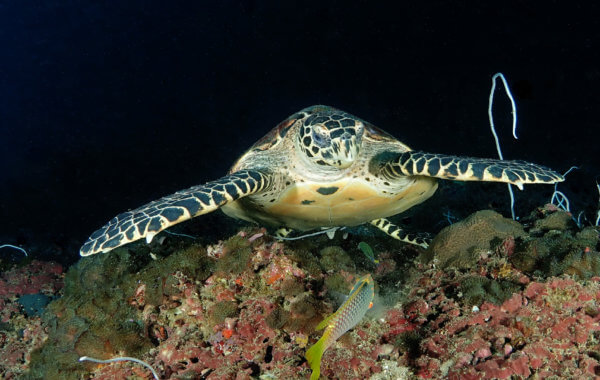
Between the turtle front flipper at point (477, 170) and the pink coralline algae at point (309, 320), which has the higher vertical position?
the turtle front flipper at point (477, 170)

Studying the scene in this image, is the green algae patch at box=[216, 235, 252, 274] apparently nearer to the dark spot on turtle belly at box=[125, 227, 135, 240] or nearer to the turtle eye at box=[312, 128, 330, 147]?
the dark spot on turtle belly at box=[125, 227, 135, 240]

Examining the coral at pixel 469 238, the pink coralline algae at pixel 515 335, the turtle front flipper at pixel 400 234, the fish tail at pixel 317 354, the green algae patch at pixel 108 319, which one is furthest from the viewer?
the turtle front flipper at pixel 400 234

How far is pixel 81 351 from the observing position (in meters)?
2.39

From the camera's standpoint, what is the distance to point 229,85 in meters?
35.1

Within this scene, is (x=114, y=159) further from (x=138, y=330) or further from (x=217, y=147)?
(x=138, y=330)

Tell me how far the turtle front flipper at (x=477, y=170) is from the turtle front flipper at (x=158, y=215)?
1.93m

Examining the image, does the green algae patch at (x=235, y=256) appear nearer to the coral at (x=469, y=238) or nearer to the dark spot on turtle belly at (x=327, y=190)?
the coral at (x=469, y=238)

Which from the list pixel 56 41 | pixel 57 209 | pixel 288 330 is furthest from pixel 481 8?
pixel 56 41

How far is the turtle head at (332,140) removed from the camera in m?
3.67

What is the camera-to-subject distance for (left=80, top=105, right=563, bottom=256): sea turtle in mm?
3039

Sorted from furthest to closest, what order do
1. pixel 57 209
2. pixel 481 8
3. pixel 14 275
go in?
pixel 481 8, pixel 57 209, pixel 14 275

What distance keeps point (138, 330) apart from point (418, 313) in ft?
6.53

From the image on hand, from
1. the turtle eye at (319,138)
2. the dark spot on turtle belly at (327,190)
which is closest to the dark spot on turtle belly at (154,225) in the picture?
the turtle eye at (319,138)

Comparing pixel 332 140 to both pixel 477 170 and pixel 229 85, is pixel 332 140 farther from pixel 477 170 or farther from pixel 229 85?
pixel 229 85
